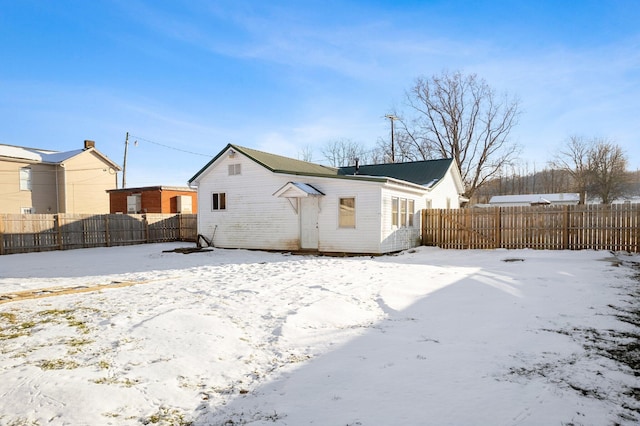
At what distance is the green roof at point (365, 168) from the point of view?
54.3 feet

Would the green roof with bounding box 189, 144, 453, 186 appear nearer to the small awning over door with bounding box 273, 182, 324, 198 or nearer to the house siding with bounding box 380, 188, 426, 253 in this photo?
the small awning over door with bounding box 273, 182, 324, 198

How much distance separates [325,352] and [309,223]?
1104cm

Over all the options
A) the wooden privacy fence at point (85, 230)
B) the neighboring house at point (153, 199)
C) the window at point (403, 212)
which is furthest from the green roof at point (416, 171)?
the neighboring house at point (153, 199)

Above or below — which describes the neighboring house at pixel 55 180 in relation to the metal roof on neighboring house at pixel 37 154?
below

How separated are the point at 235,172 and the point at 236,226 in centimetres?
241

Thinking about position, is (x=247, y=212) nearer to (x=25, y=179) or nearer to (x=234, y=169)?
(x=234, y=169)

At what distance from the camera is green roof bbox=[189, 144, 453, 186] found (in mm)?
16562

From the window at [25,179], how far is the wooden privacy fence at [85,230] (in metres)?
11.0

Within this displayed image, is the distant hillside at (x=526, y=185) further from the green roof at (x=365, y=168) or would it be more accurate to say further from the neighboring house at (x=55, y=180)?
the neighboring house at (x=55, y=180)

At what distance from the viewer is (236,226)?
17.0 meters

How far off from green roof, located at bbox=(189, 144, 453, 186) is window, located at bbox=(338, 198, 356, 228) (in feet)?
5.18

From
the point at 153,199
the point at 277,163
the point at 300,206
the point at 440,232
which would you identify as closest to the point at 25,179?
the point at 153,199

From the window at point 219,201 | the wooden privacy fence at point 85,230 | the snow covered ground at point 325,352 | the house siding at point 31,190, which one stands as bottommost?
the snow covered ground at point 325,352

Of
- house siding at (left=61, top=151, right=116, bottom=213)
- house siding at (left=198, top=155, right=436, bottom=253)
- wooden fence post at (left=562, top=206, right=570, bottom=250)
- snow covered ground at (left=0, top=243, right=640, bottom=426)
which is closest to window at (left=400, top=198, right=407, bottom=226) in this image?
house siding at (left=198, top=155, right=436, bottom=253)
